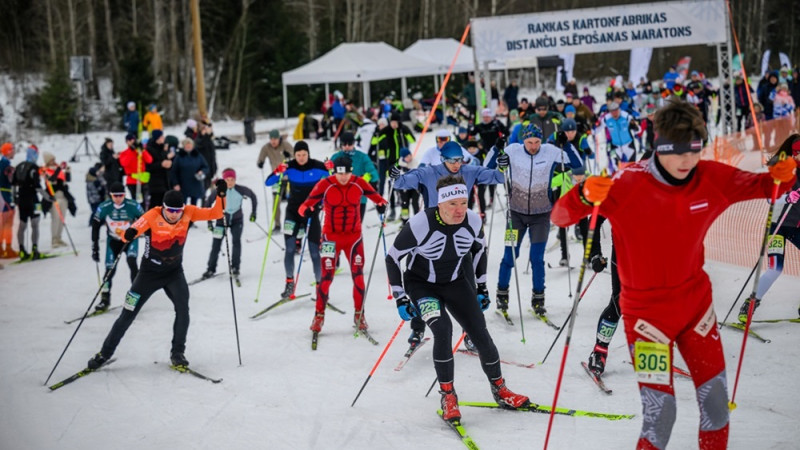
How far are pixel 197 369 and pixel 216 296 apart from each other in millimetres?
2773

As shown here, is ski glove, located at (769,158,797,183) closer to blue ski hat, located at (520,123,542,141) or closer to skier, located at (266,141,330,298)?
blue ski hat, located at (520,123,542,141)

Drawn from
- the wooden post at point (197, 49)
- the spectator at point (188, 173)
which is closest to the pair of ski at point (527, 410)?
the spectator at point (188, 173)

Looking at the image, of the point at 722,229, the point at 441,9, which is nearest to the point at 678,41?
the point at 722,229

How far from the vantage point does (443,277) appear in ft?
17.7

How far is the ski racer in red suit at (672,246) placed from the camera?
365 centimetres

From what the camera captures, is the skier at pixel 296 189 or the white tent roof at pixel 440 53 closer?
the skier at pixel 296 189

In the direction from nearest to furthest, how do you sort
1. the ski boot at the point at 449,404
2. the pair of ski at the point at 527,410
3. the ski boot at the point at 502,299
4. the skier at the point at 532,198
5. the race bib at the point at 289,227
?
the pair of ski at the point at 527,410, the ski boot at the point at 449,404, the skier at the point at 532,198, the ski boot at the point at 502,299, the race bib at the point at 289,227

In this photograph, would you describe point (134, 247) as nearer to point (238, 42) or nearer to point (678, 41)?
point (678, 41)

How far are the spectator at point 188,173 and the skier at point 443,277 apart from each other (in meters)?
8.99

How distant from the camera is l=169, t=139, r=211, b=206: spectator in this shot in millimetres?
13500

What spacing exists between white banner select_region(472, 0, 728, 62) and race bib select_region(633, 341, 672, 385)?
509 inches

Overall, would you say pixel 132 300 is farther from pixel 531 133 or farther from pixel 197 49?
pixel 197 49

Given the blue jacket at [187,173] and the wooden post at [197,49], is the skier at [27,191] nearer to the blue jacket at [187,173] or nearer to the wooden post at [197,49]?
the blue jacket at [187,173]

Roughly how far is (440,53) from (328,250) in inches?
917
